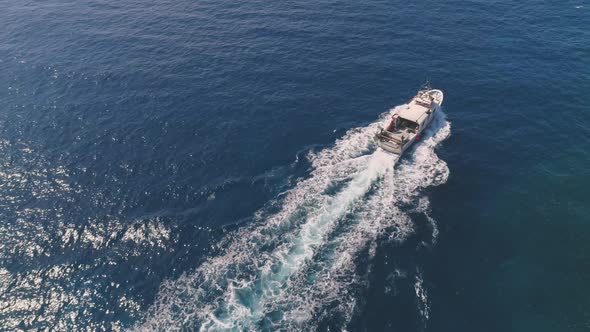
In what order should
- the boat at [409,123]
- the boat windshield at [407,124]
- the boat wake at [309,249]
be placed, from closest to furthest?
the boat wake at [309,249]
the boat at [409,123]
the boat windshield at [407,124]

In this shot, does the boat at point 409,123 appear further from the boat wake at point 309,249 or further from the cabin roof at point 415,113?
the boat wake at point 309,249

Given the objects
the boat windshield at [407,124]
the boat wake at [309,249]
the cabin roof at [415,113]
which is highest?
the cabin roof at [415,113]

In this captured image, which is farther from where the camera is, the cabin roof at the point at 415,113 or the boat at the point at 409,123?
the cabin roof at the point at 415,113

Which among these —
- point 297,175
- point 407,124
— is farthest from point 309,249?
point 407,124

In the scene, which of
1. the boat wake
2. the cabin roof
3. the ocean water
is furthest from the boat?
the ocean water

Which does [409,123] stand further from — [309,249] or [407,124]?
[309,249]

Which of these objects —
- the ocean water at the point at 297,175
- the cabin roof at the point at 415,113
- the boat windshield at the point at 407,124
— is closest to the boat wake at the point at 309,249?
the ocean water at the point at 297,175
